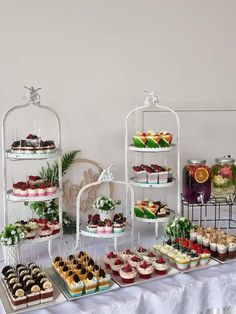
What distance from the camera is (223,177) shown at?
2078 millimetres

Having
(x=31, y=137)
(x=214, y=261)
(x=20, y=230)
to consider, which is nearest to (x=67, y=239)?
(x=20, y=230)

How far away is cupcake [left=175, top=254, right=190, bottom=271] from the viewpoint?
1553mm

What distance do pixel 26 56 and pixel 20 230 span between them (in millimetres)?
952

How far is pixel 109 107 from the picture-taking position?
231 cm

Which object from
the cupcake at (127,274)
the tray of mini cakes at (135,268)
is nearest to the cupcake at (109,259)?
the tray of mini cakes at (135,268)

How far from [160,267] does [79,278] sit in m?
0.31

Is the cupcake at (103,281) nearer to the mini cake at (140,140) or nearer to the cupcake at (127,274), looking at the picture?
the cupcake at (127,274)

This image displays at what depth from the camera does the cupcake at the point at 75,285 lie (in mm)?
1355

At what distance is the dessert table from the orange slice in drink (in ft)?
1.60

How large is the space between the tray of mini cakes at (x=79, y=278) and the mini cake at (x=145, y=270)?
4.3 inches

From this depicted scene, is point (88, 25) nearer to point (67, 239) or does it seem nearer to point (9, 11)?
point (9, 11)

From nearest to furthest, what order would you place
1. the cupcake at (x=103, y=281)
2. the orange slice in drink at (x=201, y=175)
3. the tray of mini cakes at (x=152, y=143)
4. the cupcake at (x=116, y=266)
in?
the cupcake at (x=103, y=281), the cupcake at (x=116, y=266), the tray of mini cakes at (x=152, y=143), the orange slice in drink at (x=201, y=175)

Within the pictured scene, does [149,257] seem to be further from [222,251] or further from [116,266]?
[222,251]

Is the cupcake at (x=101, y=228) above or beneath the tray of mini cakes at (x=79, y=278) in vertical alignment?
above
